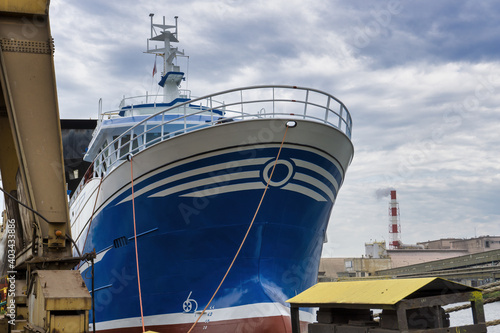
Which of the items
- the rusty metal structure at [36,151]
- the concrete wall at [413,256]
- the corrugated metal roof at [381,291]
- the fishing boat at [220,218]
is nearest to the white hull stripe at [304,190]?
the fishing boat at [220,218]

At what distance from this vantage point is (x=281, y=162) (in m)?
9.84

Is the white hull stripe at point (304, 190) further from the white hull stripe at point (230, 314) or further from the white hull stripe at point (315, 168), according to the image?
the white hull stripe at point (230, 314)

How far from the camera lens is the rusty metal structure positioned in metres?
6.52

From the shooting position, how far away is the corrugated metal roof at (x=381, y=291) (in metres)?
5.75

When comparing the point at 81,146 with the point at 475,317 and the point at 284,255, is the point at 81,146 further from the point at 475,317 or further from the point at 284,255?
the point at 475,317

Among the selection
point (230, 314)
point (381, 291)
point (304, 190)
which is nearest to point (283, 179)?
point (304, 190)

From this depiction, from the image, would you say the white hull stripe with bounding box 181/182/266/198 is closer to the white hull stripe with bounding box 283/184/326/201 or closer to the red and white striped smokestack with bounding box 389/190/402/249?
the white hull stripe with bounding box 283/184/326/201

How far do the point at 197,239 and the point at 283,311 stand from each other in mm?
1993

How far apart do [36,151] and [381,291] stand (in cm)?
444

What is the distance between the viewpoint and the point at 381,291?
240 inches

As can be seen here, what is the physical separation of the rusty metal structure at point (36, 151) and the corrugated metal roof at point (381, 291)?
9.41 ft

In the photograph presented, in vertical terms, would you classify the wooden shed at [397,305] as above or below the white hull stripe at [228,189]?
below

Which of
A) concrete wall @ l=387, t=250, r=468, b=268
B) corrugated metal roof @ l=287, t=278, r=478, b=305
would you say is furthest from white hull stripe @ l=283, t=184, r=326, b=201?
concrete wall @ l=387, t=250, r=468, b=268

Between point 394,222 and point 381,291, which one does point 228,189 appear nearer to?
point 381,291
